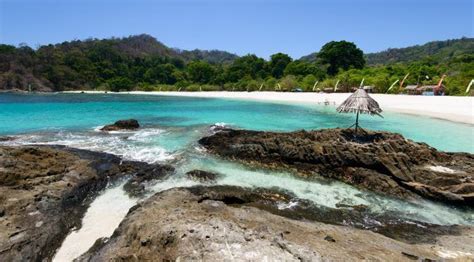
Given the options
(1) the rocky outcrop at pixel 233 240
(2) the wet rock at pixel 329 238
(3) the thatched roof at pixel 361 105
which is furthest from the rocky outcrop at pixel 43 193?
(3) the thatched roof at pixel 361 105

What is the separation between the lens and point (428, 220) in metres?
8.22

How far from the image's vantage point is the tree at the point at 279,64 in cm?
9544

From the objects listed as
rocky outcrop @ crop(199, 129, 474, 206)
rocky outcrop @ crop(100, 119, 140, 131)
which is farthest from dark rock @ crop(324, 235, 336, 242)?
rocky outcrop @ crop(100, 119, 140, 131)

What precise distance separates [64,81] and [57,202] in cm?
11058

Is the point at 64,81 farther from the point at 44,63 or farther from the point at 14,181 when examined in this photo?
the point at 14,181

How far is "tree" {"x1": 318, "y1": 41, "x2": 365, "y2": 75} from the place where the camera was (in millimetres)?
80000

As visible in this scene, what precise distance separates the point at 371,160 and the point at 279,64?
3457 inches

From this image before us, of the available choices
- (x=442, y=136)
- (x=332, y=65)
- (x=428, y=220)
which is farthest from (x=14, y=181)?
(x=332, y=65)

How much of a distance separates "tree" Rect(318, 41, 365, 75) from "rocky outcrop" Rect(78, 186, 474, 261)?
260 ft

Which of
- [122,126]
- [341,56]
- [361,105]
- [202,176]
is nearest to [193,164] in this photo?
[202,176]

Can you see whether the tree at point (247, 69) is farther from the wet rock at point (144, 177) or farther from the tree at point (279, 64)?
the wet rock at point (144, 177)

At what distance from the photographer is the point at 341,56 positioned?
80312 mm

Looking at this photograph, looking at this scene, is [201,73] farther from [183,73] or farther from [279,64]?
[279,64]

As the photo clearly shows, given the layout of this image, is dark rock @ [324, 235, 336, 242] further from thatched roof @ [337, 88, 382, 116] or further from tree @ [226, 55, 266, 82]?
tree @ [226, 55, 266, 82]
